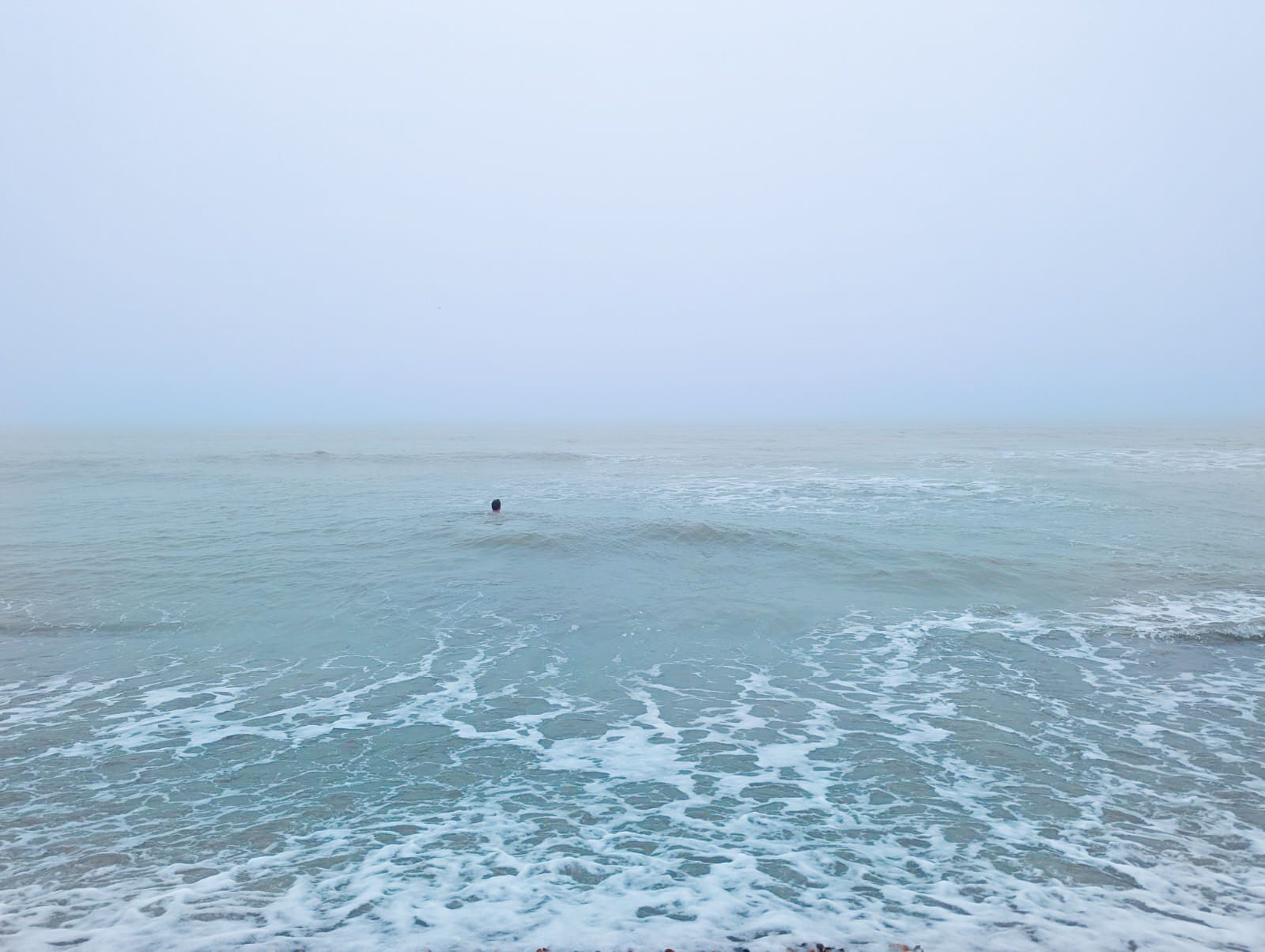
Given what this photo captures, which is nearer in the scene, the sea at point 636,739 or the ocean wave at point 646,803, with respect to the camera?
the ocean wave at point 646,803

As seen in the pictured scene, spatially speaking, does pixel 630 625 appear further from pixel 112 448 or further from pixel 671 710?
pixel 112 448

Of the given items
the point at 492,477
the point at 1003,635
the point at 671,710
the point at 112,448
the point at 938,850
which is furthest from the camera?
the point at 112,448

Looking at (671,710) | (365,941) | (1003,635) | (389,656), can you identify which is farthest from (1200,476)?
(365,941)

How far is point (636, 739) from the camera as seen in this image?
9.09m

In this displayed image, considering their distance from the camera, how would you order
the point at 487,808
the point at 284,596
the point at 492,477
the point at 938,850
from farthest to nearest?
the point at 492,477
the point at 284,596
the point at 487,808
the point at 938,850

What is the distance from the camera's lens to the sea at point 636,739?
5.73m

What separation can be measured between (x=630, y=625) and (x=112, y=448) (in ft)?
236

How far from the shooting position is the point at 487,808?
7.38 m

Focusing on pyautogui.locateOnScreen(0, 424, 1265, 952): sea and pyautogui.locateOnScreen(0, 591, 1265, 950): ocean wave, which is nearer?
pyautogui.locateOnScreen(0, 591, 1265, 950): ocean wave

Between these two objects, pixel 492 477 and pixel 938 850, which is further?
pixel 492 477

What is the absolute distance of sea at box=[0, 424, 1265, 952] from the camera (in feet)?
18.8

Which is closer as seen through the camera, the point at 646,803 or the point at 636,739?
the point at 646,803

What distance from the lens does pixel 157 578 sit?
17469 millimetres

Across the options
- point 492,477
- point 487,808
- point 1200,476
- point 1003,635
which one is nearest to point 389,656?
Answer: point 487,808
